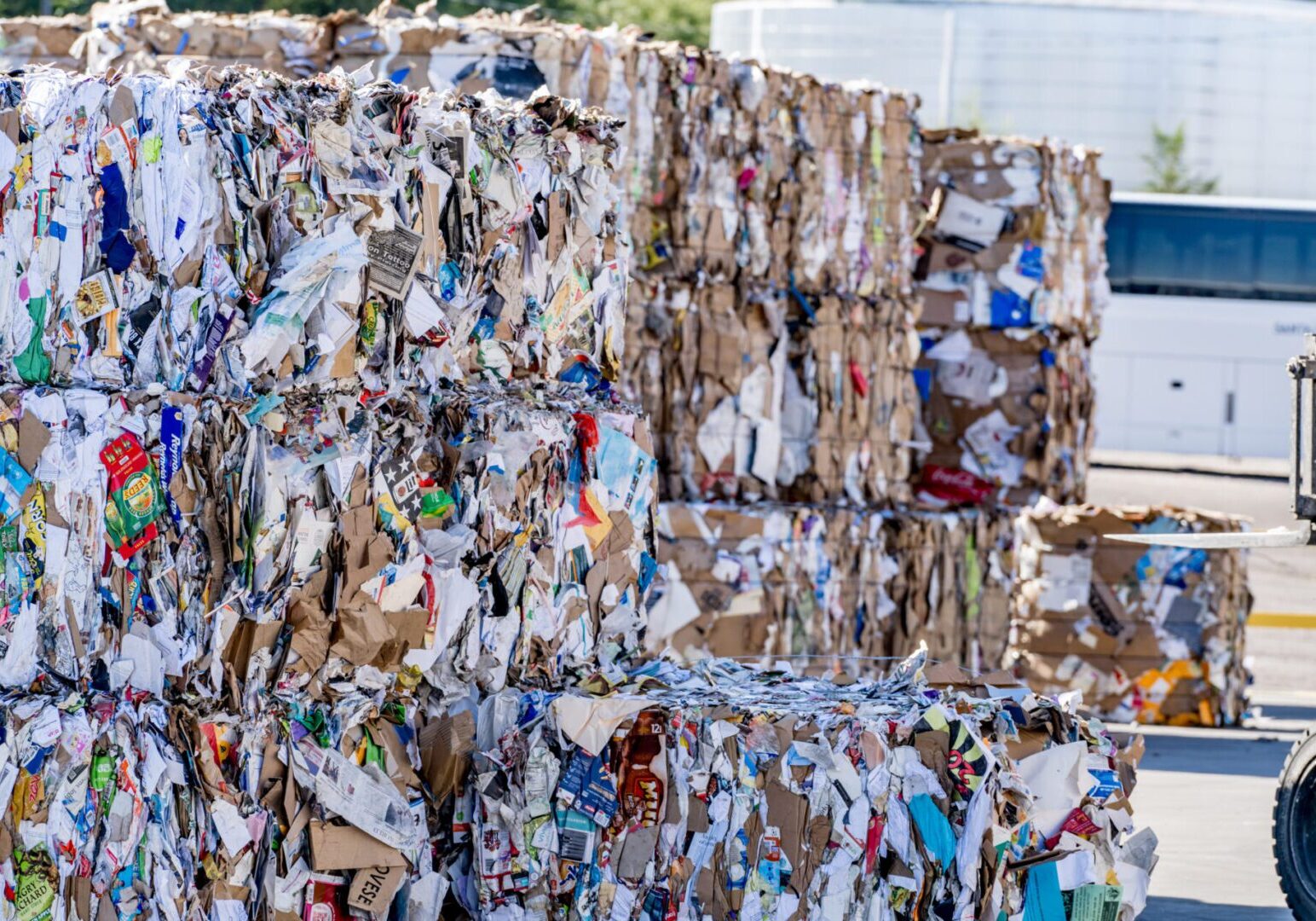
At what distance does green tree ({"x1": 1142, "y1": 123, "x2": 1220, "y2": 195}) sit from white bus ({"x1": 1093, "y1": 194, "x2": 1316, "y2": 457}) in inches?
578

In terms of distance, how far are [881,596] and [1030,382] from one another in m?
1.93

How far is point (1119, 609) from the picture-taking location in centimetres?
1086

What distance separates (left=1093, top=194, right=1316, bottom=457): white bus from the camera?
1114 inches

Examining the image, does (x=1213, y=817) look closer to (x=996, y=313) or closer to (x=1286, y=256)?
(x=996, y=313)

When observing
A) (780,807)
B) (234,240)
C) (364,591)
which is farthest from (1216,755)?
(234,240)

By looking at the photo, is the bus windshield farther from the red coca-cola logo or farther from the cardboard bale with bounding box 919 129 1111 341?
the red coca-cola logo

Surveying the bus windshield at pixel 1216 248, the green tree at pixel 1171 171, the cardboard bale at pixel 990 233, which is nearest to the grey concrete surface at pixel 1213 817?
the cardboard bale at pixel 990 233

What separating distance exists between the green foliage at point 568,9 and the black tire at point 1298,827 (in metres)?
21.1

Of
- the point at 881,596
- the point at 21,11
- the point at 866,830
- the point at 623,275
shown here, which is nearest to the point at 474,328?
the point at 623,275

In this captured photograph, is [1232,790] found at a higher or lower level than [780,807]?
lower

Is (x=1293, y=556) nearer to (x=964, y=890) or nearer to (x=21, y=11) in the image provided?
(x=964, y=890)

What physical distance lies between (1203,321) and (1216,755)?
2015 cm

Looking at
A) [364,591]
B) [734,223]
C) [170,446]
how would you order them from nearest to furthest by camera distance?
[170,446] → [364,591] → [734,223]

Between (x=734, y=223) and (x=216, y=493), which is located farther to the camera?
(x=734, y=223)
